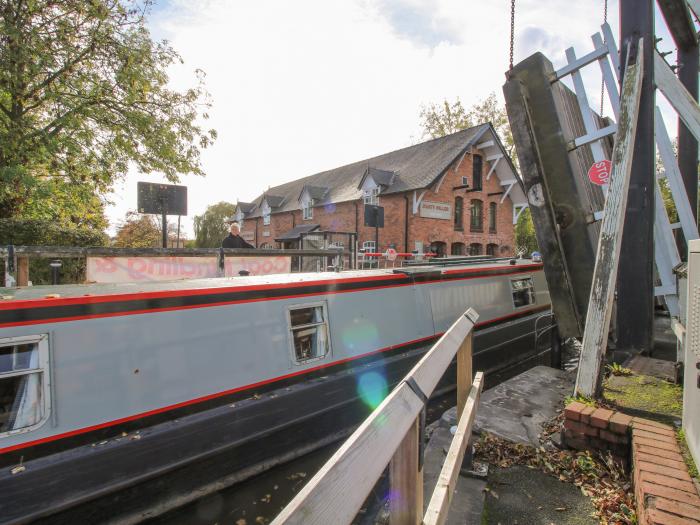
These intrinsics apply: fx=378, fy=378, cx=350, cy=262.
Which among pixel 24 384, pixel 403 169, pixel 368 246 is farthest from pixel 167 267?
pixel 403 169

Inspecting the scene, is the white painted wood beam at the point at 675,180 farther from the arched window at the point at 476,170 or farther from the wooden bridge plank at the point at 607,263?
the arched window at the point at 476,170

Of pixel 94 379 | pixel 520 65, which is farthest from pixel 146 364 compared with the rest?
pixel 520 65

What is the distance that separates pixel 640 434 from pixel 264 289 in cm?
300

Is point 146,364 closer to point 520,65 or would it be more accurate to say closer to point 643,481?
point 643,481

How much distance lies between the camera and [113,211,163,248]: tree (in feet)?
83.7

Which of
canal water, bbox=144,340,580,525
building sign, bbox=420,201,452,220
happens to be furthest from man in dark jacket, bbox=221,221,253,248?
building sign, bbox=420,201,452,220

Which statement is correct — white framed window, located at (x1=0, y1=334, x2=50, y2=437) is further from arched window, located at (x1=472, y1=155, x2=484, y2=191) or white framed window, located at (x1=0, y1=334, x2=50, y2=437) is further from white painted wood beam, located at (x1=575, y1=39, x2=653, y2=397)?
arched window, located at (x1=472, y1=155, x2=484, y2=191)

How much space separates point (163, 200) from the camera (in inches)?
294

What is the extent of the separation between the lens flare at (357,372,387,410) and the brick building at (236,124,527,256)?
49.4 ft

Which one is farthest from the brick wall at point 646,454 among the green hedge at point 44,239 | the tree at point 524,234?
the tree at point 524,234

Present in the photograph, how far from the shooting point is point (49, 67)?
9594 millimetres

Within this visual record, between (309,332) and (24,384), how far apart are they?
2.31 meters

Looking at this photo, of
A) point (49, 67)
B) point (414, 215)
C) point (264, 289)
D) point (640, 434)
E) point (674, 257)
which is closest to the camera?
point (640, 434)

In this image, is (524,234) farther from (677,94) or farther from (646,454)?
(646,454)
